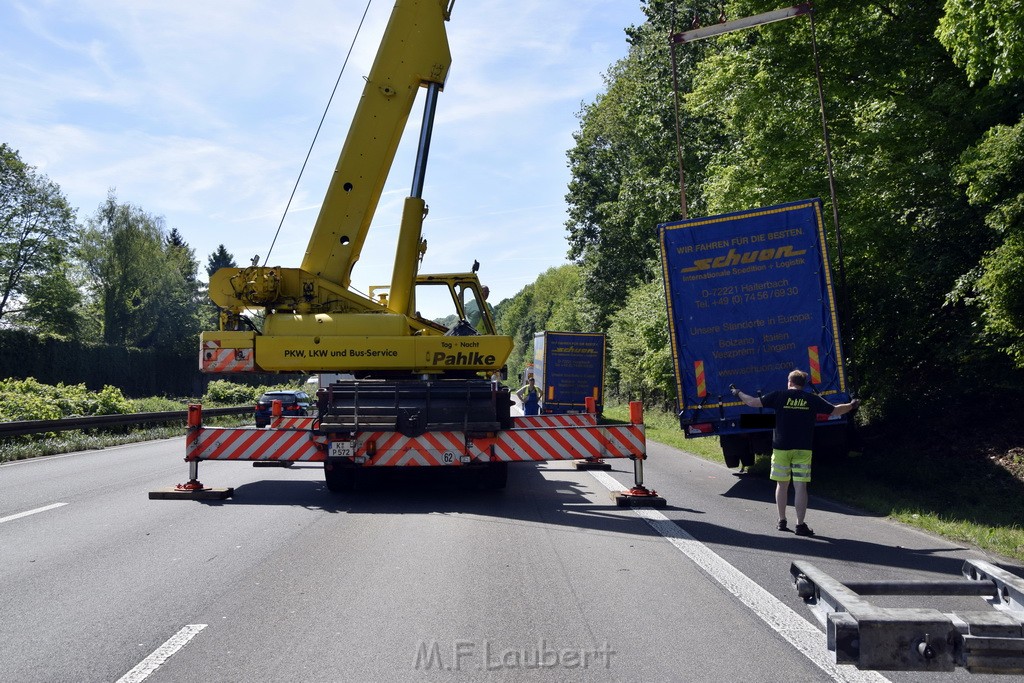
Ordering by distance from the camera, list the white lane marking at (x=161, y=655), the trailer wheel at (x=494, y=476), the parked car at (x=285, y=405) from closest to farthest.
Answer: the white lane marking at (x=161, y=655) → the trailer wheel at (x=494, y=476) → the parked car at (x=285, y=405)

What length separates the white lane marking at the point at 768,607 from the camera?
4706mm

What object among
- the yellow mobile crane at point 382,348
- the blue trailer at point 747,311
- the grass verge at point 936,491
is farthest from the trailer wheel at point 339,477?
the grass verge at point 936,491

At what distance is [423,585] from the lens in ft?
21.6

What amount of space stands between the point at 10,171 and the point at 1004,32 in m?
63.6

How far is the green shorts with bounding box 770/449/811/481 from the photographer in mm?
9180

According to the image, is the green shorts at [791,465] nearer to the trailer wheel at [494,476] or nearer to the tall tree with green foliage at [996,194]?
the trailer wheel at [494,476]

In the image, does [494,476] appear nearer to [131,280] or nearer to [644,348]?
[644,348]

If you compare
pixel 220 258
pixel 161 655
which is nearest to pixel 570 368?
pixel 161 655

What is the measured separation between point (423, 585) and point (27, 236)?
6279 cm

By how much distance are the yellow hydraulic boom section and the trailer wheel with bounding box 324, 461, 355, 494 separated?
1322 millimetres

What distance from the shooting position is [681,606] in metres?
6.00

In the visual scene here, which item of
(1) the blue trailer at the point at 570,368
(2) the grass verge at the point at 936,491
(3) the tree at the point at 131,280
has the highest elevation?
(3) the tree at the point at 131,280

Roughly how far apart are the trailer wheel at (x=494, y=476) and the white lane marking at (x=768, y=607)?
9.72 feet

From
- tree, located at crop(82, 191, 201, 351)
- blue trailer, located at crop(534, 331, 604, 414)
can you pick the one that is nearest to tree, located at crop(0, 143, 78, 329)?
tree, located at crop(82, 191, 201, 351)
